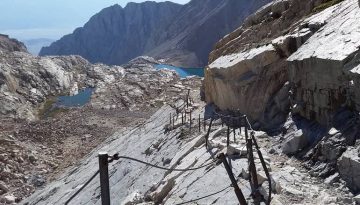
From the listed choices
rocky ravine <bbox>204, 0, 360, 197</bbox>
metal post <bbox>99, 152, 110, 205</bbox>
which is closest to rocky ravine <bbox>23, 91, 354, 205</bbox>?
rocky ravine <bbox>204, 0, 360, 197</bbox>

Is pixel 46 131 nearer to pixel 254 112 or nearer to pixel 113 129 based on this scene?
pixel 113 129

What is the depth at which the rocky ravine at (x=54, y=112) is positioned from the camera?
1487 inches

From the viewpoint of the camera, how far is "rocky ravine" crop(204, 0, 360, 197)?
15461 mm

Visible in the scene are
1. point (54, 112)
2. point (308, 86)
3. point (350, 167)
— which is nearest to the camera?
point (350, 167)

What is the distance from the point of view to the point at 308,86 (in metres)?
18.9

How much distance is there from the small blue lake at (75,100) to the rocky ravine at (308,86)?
155 feet

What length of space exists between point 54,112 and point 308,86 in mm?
53739

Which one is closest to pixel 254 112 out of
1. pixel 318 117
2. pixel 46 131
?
pixel 318 117

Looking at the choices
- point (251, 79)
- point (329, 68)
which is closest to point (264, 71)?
point (251, 79)

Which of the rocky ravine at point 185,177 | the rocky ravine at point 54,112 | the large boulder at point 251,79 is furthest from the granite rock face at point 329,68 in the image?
the rocky ravine at point 54,112

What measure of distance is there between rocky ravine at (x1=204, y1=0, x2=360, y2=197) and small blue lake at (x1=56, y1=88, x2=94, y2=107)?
4731cm

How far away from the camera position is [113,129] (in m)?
53.8

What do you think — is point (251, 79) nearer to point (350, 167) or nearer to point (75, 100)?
point (350, 167)

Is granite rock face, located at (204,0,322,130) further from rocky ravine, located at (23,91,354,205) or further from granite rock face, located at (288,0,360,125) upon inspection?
rocky ravine, located at (23,91,354,205)
